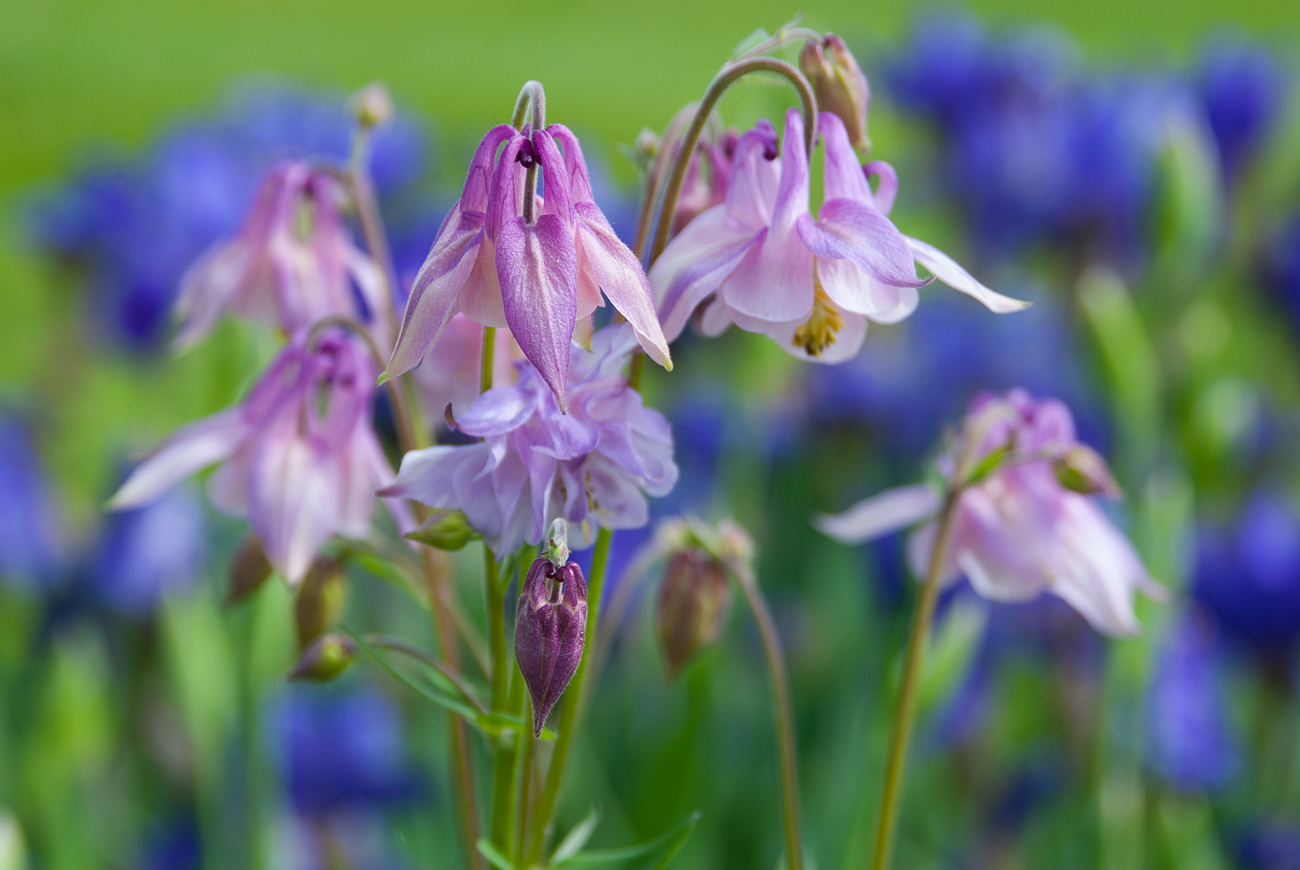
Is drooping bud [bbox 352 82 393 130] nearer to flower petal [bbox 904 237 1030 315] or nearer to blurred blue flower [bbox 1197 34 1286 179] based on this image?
flower petal [bbox 904 237 1030 315]

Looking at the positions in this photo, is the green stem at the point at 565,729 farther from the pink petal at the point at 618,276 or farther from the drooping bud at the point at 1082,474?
the drooping bud at the point at 1082,474

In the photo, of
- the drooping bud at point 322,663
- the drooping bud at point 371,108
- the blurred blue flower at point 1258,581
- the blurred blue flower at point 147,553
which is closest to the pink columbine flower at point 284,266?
the drooping bud at point 371,108

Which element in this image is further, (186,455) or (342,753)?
(342,753)

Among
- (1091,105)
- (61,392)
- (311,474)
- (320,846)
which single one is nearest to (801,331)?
(311,474)

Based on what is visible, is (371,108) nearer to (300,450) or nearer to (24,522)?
(300,450)

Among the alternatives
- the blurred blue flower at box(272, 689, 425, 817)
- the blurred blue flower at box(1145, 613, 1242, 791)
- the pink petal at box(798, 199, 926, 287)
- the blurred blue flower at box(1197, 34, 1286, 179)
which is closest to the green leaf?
the pink petal at box(798, 199, 926, 287)

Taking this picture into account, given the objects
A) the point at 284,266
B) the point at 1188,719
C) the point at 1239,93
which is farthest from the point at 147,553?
the point at 1239,93
